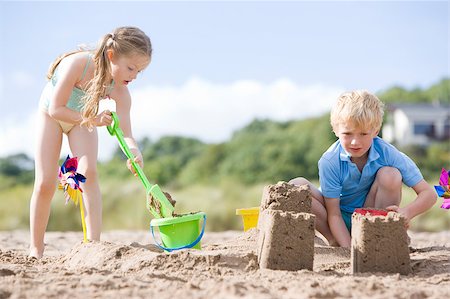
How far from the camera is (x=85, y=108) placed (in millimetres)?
3658

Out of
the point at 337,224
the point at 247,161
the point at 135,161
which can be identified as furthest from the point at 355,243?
the point at 247,161

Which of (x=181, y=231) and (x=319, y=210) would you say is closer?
(x=181, y=231)

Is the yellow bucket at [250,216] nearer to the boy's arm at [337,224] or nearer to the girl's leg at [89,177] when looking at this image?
the boy's arm at [337,224]

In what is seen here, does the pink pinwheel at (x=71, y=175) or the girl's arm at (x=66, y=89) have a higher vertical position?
the girl's arm at (x=66, y=89)

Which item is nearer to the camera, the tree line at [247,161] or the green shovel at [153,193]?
the green shovel at [153,193]

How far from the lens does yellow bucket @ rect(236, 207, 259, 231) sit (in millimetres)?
3957

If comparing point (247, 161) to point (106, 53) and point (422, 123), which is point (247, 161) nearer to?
point (422, 123)

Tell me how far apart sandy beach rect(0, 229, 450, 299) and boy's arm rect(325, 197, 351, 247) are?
12 cm

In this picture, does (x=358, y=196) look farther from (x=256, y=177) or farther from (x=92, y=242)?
(x=256, y=177)

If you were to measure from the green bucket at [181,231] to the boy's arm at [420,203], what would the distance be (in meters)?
1.01

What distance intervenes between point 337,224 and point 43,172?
1761 mm

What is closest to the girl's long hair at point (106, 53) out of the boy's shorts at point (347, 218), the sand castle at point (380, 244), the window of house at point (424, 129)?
the boy's shorts at point (347, 218)

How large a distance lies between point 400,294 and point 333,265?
0.83 meters

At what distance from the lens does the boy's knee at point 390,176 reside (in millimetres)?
3457
